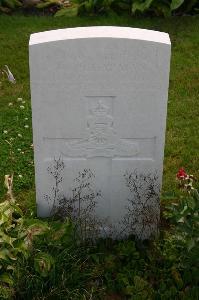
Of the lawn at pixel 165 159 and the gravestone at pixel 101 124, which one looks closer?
the gravestone at pixel 101 124

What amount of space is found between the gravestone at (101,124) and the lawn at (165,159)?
26 centimetres

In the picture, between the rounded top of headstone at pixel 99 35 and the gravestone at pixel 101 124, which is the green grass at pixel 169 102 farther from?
the rounded top of headstone at pixel 99 35

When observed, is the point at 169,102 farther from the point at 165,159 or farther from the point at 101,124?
the point at 101,124

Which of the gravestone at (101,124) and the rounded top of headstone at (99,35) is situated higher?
the rounded top of headstone at (99,35)

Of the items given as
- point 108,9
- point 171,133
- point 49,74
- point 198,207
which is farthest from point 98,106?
point 108,9

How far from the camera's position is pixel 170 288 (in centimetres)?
400

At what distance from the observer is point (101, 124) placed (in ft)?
13.4

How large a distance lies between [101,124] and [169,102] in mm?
2752

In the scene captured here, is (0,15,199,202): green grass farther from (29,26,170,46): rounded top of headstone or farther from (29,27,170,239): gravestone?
(29,26,170,46): rounded top of headstone

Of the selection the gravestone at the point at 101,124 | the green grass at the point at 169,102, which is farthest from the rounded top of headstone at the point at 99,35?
the green grass at the point at 169,102

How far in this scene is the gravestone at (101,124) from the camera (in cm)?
387

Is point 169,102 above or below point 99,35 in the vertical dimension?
below

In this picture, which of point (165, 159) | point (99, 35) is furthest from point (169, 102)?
point (99, 35)

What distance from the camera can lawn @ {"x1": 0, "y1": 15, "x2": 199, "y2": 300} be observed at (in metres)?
3.99
